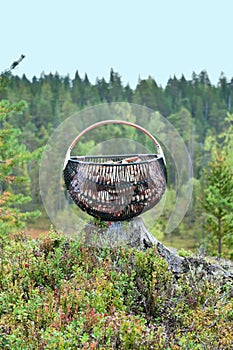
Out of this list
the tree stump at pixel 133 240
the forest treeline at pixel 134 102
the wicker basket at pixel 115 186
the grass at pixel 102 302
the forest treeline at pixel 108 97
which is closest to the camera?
the grass at pixel 102 302

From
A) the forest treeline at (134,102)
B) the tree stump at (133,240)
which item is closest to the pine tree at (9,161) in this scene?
the tree stump at (133,240)

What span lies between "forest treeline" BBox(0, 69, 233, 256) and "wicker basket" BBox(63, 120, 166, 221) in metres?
15.7

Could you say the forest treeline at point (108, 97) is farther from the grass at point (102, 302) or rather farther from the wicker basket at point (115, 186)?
the grass at point (102, 302)

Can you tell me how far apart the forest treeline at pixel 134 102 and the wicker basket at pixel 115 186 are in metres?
15.7

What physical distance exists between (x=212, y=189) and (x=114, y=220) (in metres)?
5.92

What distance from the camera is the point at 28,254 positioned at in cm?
431

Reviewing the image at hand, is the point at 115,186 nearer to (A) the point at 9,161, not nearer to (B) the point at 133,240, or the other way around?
(B) the point at 133,240

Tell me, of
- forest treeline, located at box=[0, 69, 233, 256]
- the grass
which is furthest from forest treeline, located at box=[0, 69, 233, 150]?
the grass

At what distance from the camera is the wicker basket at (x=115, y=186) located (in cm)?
403

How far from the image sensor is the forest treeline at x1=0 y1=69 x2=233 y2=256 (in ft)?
69.5

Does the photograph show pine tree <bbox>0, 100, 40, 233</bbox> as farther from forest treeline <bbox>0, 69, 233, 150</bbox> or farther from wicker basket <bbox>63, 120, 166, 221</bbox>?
forest treeline <bbox>0, 69, 233, 150</bbox>

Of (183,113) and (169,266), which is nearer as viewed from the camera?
Result: (169,266)

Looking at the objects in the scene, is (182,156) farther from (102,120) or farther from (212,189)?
(212,189)

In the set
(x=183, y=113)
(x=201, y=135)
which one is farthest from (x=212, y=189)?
(x=201, y=135)
